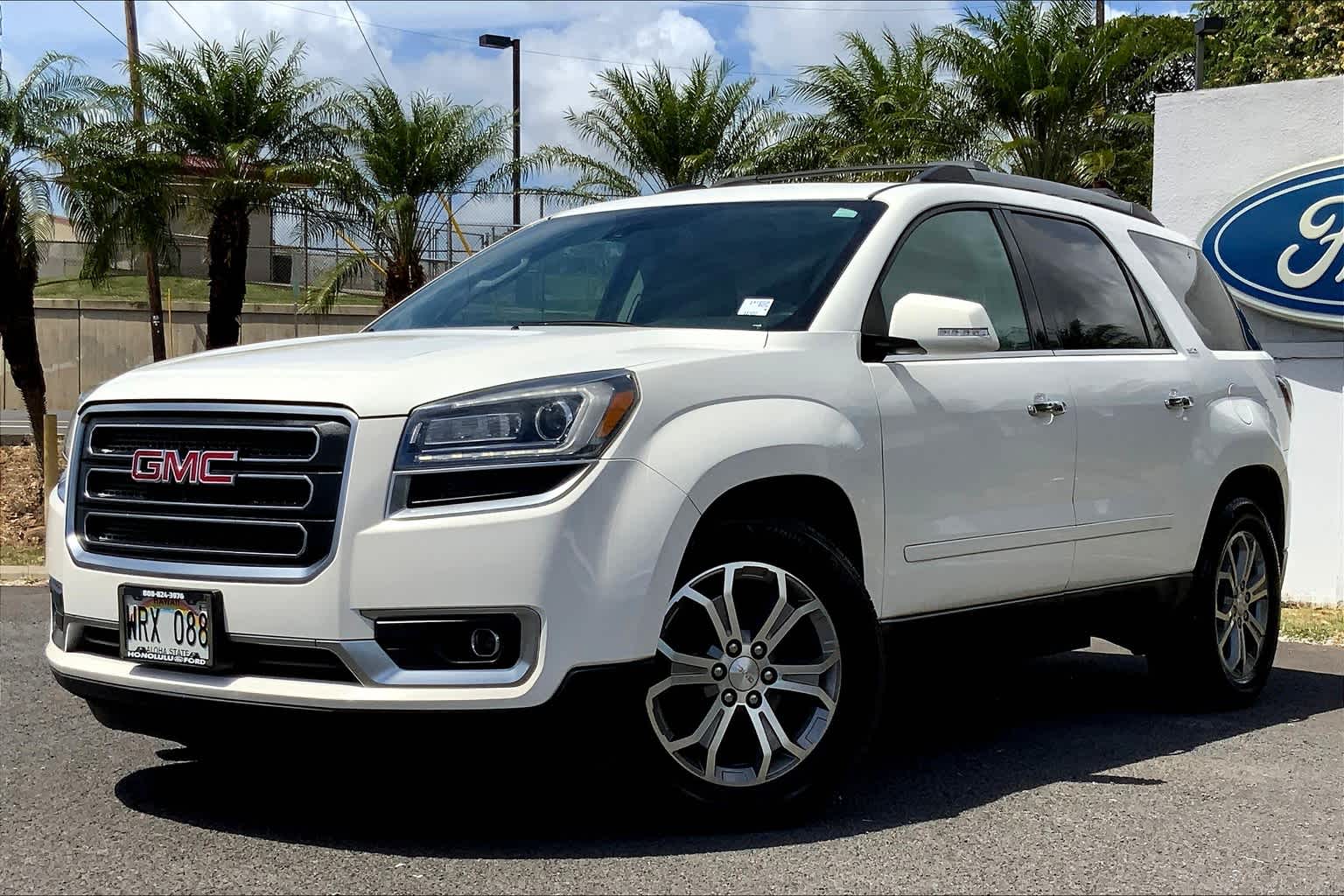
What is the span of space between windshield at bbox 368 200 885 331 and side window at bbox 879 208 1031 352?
7.7 inches

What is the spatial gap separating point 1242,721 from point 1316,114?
6706mm

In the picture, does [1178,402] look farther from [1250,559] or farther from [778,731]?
[778,731]

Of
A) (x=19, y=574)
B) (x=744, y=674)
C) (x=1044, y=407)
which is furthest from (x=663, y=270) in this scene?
(x=19, y=574)

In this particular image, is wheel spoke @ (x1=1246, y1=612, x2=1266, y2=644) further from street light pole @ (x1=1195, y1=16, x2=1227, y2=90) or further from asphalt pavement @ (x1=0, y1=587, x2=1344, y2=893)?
street light pole @ (x1=1195, y1=16, x2=1227, y2=90)

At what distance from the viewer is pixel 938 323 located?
4.98 meters

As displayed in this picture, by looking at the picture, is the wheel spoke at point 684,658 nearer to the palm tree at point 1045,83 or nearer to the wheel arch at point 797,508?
the wheel arch at point 797,508

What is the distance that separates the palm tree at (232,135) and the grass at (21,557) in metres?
11.9

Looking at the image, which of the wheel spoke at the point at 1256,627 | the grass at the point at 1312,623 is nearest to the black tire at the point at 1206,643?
the wheel spoke at the point at 1256,627

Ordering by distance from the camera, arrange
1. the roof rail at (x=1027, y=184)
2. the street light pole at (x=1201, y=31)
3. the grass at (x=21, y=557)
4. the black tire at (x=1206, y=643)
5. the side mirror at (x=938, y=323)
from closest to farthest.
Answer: the side mirror at (x=938, y=323), the roof rail at (x=1027, y=184), the black tire at (x=1206, y=643), the grass at (x=21, y=557), the street light pole at (x=1201, y=31)

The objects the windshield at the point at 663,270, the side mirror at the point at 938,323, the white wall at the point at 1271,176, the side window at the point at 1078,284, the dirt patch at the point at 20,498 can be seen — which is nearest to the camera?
the side mirror at the point at 938,323

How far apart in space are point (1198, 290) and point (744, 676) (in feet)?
11.5

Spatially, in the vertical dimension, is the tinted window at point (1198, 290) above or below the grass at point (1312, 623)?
above

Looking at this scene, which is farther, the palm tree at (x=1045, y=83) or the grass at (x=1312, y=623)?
the palm tree at (x=1045, y=83)

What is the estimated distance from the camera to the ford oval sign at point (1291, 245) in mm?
11672
